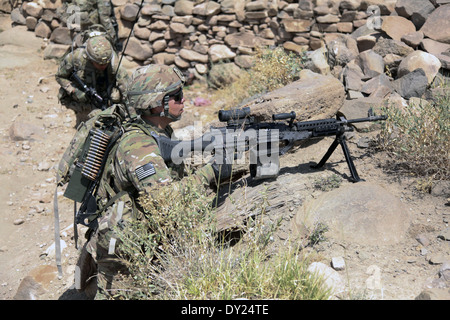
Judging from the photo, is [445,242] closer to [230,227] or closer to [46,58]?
[230,227]

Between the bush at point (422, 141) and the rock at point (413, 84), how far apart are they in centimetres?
96

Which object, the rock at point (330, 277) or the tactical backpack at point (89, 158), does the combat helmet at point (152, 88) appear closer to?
the tactical backpack at point (89, 158)

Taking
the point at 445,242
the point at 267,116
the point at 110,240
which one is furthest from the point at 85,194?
the point at 445,242

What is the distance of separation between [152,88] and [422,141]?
2.49 meters

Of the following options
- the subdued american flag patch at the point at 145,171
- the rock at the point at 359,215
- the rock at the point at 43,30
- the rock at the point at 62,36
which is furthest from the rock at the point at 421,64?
the rock at the point at 43,30

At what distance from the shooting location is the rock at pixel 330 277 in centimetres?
305

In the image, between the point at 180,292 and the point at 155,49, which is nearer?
the point at 180,292

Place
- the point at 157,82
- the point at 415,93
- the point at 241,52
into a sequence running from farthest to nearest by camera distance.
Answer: the point at 241,52 → the point at 415,93 → the point at 157,82

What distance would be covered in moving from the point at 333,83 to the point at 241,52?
4.04 metres

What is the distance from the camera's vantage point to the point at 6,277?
5.23 metres

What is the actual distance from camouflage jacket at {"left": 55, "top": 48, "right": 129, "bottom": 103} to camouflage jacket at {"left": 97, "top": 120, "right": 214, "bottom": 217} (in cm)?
348

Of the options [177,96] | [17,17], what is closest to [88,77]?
[177,96]

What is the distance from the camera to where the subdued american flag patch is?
3.27 metres

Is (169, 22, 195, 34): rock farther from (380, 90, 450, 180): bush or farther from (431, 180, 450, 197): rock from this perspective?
(431, 180, 450, 197): rock
